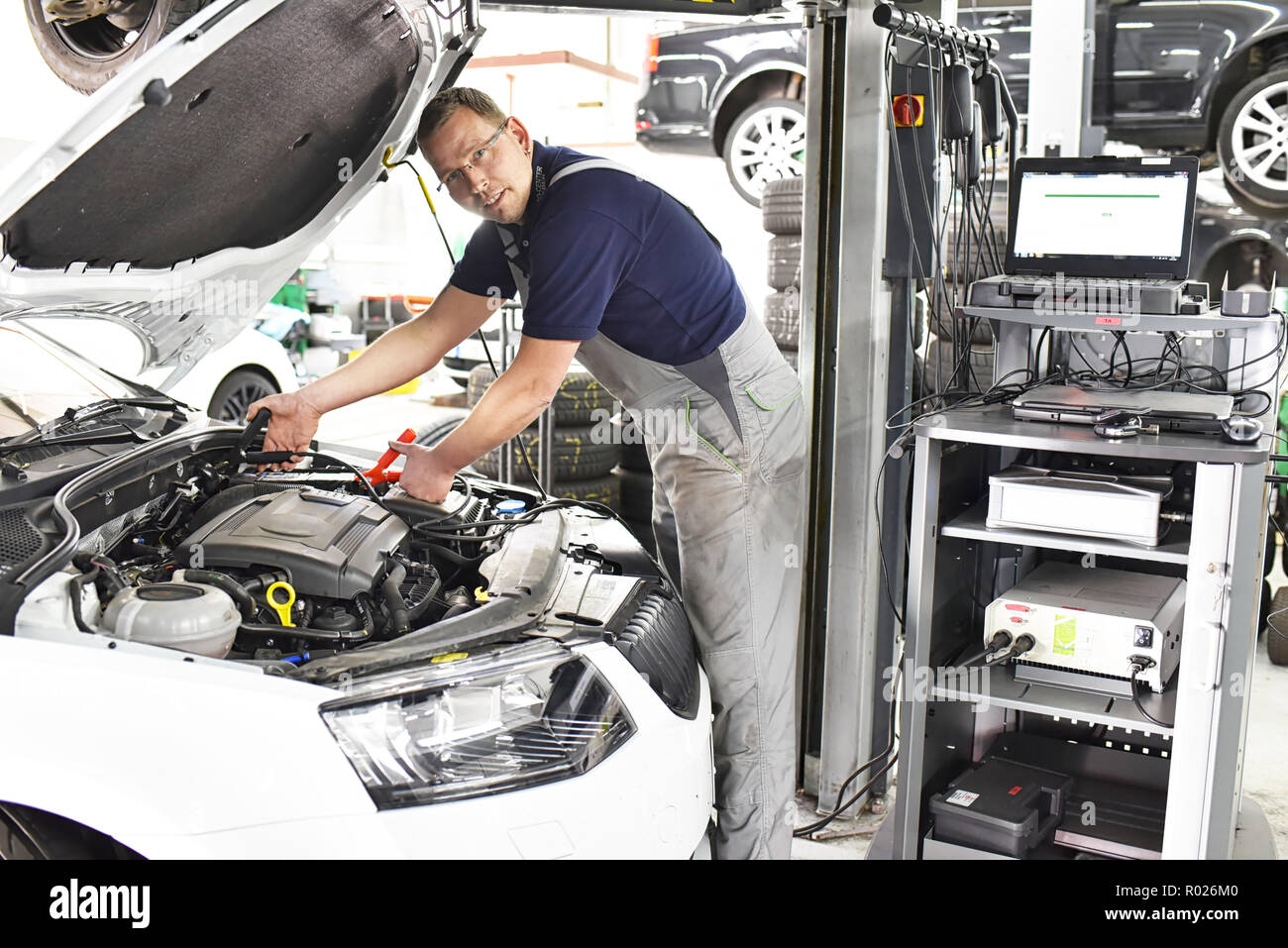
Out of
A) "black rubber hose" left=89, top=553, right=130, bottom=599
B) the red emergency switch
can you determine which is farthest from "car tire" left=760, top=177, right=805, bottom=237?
"black rubber hose" left=89, top=553, right=130, bottom=599

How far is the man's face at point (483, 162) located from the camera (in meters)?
2.12

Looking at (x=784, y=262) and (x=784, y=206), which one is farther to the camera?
(x=784, y=262)

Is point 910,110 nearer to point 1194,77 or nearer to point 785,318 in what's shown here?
point 785,318

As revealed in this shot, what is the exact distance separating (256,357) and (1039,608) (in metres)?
5.13

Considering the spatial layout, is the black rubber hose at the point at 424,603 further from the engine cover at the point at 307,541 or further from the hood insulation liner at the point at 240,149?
the hood insulation liner at the point at 240,149

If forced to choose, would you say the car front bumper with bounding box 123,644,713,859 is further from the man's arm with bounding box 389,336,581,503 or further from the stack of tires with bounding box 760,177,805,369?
the stack of tires with bounding box 760,177,805,369

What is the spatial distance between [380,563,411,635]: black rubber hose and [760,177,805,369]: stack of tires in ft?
8.17

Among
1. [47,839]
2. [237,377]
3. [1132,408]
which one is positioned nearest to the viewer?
[47,839]

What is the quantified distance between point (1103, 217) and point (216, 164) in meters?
1.89

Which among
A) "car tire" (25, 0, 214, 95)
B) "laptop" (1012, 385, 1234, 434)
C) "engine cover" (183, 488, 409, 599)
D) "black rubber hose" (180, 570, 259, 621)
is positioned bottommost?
"black rubber hose" (180, 570, 259, 621)

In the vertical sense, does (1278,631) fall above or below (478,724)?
below

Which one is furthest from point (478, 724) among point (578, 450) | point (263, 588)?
point (578, 450)

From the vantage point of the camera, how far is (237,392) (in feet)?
20.7

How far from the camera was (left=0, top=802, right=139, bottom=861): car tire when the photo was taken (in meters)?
1.39
